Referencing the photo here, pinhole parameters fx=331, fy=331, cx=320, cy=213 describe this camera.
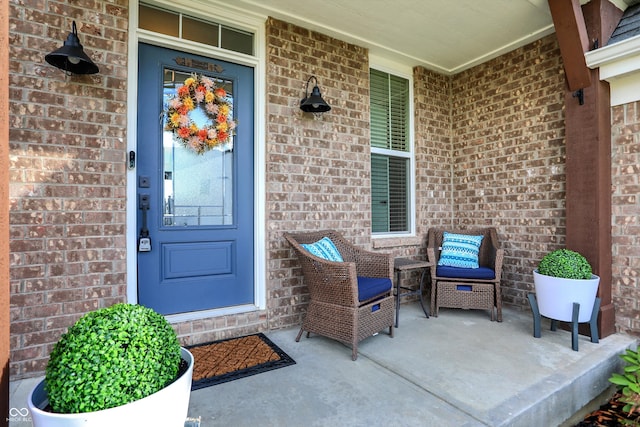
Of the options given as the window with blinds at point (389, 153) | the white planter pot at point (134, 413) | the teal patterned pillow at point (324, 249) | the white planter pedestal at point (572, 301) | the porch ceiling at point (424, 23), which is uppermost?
the porch ceiling at point (424, 23)

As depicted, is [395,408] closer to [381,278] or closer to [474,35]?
[381,278]

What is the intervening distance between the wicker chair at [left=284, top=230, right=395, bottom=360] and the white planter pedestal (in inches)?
50.2

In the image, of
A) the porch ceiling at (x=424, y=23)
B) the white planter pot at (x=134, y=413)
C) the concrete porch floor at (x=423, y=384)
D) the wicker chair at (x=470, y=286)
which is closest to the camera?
the white planter pot at (x=134, y=413)

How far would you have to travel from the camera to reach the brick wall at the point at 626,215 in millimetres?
2863

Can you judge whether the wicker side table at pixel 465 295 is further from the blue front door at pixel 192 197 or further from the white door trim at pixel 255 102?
the blue front door at pixel 192 197

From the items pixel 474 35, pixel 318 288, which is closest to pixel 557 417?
pixel 318 288

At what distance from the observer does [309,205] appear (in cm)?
331

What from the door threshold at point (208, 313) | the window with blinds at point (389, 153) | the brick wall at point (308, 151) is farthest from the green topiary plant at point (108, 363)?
the window with blinds at point (389, 153)

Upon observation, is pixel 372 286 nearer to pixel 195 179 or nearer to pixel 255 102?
pixel 195 179

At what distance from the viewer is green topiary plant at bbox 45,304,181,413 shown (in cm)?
92

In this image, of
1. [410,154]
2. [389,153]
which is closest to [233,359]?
[389,153]

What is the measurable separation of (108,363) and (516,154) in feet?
13.6

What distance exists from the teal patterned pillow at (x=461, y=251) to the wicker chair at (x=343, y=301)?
109 centimetres

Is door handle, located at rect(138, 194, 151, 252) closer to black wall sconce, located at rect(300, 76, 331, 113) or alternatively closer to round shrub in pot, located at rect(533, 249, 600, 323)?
A: black wall sconce, located at rect(300, 76, 331, 113)
